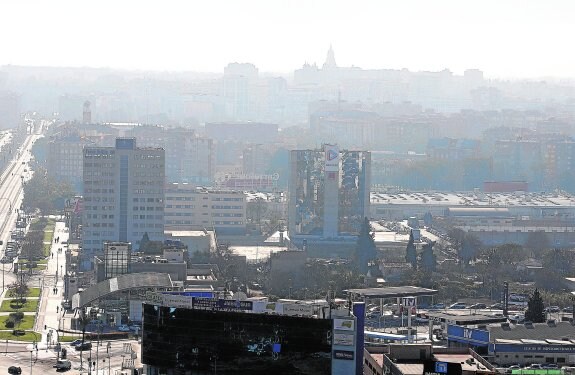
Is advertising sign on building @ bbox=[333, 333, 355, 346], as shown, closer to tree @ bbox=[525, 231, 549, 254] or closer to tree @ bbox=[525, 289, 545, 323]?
tree @ bbox=[525, 289, 545, 323]

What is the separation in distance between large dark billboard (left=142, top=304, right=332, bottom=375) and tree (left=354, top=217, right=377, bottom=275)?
19560mm

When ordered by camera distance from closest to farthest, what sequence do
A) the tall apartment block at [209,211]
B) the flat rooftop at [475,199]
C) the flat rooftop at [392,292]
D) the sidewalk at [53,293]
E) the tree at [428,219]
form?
1. the sidewalk at [53,293]
2. the flat rooftop at [392,292]
3. the tall apartment block at [209,211]
4. the tree at [428,219]
5. the flat rooftop at [475,199]

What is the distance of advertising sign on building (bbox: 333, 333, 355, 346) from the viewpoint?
939 inches

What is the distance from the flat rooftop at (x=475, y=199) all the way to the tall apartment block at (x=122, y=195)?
14.0m

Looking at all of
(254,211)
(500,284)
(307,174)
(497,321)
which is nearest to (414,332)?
(497,321)

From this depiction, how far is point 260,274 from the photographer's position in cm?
4234

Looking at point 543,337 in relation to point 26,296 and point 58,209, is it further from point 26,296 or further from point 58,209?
point 58,209

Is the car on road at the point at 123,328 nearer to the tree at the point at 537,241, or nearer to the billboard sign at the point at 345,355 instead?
the billboard sign at the point at 345,355

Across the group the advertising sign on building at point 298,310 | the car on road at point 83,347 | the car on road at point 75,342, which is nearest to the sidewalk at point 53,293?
the car on road at point 75,342

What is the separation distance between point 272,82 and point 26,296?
91.3m

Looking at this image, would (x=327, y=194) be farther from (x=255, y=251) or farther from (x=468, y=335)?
(x=468, y=335)

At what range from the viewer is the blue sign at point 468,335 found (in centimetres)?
2975

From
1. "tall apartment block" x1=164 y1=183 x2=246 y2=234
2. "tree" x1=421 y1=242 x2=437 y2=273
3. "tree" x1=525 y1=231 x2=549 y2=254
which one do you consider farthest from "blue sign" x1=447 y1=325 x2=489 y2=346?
"tall apartment block" x1=164 y1=183 x2=246 y2=234

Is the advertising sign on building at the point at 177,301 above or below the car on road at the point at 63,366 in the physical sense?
above
